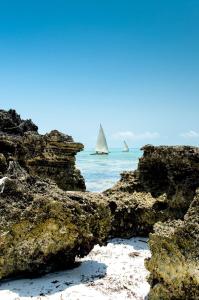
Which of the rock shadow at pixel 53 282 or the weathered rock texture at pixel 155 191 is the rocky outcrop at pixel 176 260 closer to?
the rock shadow at pixel 53 282

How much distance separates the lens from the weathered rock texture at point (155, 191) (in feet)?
40.9

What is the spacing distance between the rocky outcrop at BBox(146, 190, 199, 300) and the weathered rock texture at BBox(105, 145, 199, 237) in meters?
5.08

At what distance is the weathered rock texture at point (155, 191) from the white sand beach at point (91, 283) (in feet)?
8.33

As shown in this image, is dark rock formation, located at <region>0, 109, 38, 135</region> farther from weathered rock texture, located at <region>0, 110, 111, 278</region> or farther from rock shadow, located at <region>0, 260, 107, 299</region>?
rock shadow, located at <region>0, 260, 107, 299</region>

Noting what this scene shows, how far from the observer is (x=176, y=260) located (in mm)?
6949

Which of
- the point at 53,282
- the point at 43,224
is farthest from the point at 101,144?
→ the point at 53,282

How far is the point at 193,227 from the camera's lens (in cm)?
704

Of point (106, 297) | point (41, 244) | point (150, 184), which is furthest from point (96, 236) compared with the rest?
point (150, 184)

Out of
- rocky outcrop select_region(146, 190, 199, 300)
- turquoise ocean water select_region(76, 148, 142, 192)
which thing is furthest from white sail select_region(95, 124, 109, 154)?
rocky outcrop select_region(146, 190, 199, 300)

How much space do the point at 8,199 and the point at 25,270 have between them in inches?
62.0

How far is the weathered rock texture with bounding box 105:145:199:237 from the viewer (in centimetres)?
1248

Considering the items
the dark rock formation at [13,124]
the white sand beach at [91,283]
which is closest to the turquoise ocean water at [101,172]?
the dark rock formation at [13,124]

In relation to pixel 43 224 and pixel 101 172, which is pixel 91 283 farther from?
pixel 101 172

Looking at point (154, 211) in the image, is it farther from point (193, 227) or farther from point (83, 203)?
point (193, 227)
